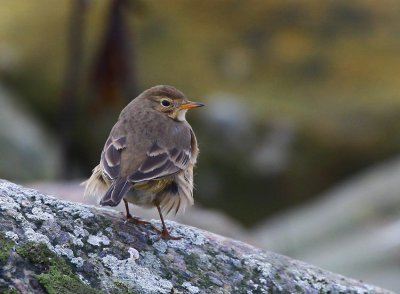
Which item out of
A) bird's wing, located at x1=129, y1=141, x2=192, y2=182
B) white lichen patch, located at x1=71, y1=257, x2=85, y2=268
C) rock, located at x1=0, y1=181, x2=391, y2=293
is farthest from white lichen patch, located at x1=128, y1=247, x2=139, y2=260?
bird's wing, located at x1=129, y1=141, x2=192, y2=182

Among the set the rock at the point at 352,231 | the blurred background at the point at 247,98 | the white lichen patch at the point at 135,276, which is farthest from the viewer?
the blurred background at the point at 247,98

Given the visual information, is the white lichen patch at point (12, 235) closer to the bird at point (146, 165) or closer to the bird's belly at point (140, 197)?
the bird at point (146, 165)

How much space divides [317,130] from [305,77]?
6.82 feet

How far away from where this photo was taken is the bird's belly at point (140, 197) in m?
7.23

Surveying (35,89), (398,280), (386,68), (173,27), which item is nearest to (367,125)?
(386,68)

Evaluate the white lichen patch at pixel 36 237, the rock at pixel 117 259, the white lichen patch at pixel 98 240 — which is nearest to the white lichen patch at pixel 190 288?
the rock at pixel 117 259

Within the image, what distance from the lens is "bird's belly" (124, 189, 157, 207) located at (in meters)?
7.23

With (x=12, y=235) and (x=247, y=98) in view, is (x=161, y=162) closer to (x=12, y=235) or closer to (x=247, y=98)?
(x=12, y=235)

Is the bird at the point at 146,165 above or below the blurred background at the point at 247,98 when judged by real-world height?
below

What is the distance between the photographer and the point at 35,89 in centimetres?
1933

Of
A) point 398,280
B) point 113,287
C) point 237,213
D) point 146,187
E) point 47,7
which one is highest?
point 47,7

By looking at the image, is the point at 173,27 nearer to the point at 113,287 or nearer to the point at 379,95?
the point at 379,95

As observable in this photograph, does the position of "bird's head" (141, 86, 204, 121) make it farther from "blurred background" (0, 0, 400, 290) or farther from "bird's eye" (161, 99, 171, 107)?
"blurred background" (0, 0, 400, 290)

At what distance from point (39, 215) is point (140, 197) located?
163 cm
